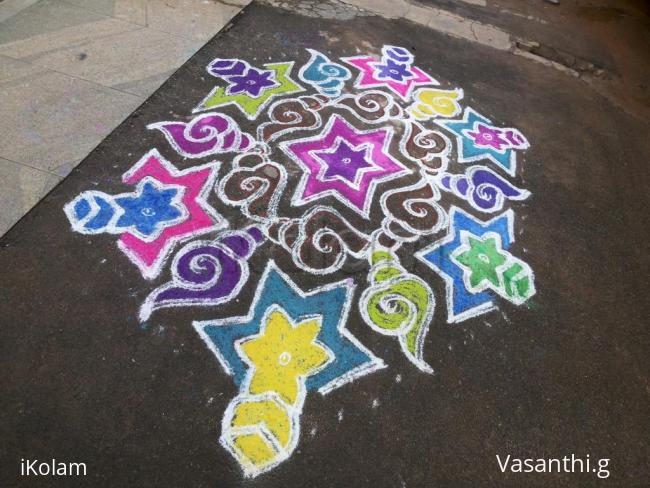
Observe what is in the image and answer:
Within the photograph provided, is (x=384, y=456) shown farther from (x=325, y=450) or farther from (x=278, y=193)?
(x=278, y=193)

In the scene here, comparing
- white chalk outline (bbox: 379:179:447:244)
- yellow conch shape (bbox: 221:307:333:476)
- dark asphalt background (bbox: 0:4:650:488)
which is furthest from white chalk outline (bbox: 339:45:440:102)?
yellow conch shape (bbox: 221:307:333:476)

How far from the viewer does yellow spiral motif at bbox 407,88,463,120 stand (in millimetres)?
5926

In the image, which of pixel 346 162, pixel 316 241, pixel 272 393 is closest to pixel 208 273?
pixel 316 241

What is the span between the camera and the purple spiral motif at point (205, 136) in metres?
4.81

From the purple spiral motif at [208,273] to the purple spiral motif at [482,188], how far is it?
232cm

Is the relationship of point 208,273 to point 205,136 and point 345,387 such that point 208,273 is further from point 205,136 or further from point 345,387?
point 205,136

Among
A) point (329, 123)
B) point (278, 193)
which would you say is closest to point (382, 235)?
point (278, 193)

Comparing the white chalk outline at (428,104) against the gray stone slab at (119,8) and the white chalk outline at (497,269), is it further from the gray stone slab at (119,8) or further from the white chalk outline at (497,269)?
the gray stone slab at (119,8)

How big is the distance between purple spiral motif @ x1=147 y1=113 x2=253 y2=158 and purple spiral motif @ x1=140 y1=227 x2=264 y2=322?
1257 mm

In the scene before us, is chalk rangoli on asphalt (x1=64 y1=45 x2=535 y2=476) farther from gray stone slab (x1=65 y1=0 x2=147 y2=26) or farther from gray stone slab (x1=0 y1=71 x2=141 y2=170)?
gray stone slab (x1=65 y1=0 x2=147 y2=26)

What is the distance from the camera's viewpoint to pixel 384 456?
10.1ft

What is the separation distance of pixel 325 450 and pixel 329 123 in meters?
3.81

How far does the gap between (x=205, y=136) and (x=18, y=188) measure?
1.87 metres

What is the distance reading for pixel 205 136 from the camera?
4.95 metres
